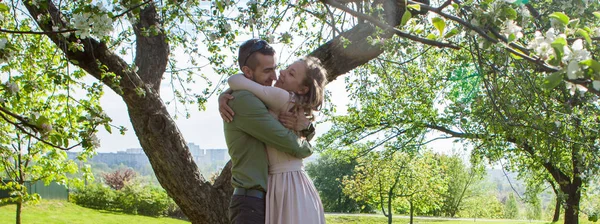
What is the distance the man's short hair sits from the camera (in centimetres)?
228

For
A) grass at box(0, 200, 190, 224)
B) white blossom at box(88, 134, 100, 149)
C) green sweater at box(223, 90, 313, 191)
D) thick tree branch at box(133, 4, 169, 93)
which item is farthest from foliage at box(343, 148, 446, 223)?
green sweater at box(223, 90, 313, 191)

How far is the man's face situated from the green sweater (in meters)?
0.13

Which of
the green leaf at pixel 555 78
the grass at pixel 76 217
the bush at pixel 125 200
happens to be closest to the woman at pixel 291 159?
the green leaf at pixel 555 78

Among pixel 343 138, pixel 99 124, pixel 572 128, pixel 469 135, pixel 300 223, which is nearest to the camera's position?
pixel 300 223

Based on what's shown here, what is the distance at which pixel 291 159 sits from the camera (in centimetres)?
224

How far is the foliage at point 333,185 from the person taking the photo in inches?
935

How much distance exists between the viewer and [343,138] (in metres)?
11.8

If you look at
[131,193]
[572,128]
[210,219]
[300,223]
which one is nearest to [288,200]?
[300,223]

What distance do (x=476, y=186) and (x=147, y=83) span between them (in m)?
23.7

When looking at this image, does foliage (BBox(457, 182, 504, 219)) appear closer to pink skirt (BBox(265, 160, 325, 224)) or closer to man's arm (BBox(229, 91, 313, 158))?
pink skirt (BBox(265, 160, 325, 224))

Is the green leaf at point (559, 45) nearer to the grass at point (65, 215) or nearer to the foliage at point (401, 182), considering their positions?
the foliage at point (401, 182)

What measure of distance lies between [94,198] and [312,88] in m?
16.8

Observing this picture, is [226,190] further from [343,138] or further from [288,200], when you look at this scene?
[343,138]

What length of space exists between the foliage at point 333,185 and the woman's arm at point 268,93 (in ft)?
69.2
